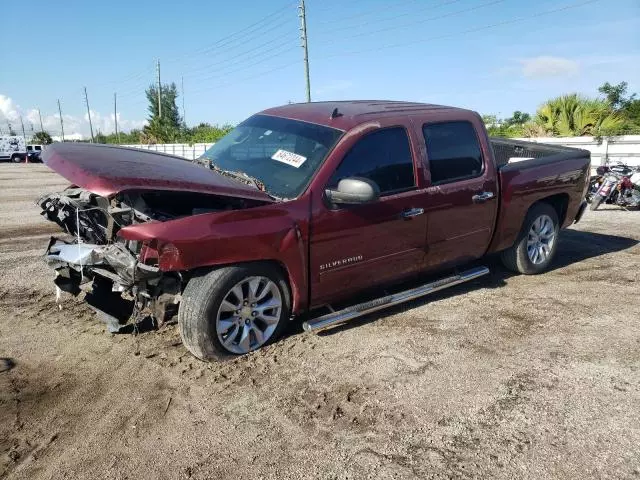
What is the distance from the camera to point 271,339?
3873mm

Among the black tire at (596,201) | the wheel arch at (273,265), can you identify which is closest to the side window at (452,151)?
the wheel arch at (273,265)

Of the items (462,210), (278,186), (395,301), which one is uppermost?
(278,186)

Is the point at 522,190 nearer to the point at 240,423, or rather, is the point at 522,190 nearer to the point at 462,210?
the point at 462,210

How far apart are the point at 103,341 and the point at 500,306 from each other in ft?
11.6

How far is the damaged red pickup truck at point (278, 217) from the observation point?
11.2 feet

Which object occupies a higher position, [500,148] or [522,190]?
[500,148]

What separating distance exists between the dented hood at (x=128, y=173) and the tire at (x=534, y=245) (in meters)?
3.28

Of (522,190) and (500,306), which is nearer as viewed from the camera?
(500,306)

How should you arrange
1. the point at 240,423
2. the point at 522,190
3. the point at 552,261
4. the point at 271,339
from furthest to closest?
the point at 552,261
the point at 522,190
the point at 271,339
the point at 240,423

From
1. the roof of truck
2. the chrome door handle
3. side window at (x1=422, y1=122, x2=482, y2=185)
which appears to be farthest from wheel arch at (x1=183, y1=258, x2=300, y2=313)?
side window at (x1=422, y1=122, x2=482, y2=185)

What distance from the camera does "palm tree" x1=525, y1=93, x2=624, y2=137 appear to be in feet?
49.3

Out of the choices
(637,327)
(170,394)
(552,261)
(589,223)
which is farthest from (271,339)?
(589,223)

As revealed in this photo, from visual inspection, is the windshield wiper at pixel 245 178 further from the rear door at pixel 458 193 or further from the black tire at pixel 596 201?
the black tire at pixel 596 201

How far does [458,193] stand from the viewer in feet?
15.5
